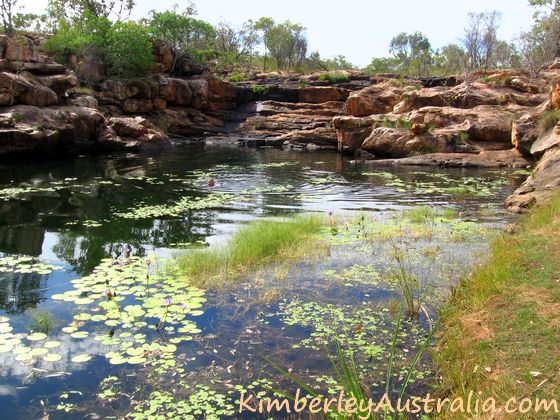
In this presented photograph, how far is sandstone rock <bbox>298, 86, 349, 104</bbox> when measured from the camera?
43.3 m

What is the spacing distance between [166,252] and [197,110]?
118 feet

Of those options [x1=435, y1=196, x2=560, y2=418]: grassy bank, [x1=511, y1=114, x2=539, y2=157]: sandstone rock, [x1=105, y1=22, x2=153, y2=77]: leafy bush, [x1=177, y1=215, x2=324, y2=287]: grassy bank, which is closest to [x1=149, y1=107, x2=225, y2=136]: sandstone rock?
[x1=105, y1=22, x2=153, y2=77]: leafy bush

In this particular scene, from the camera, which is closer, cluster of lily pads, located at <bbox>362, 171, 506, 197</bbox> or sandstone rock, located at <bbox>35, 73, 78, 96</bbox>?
cluster of lily pads, located at <bbox>362, 171, 506, 197</bbox>

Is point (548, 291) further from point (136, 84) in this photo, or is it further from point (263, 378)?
point (136, 84)

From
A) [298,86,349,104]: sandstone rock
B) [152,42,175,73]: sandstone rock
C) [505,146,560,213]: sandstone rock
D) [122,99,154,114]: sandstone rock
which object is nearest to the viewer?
[505,146,560,213]: sandstone rock

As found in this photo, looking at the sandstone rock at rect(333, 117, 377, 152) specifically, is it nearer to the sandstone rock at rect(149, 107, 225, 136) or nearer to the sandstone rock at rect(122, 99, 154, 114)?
the sandstone rock at rect(149, 107, 225, 136)

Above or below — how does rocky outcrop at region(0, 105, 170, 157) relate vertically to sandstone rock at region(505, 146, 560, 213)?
above

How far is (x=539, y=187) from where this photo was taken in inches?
466

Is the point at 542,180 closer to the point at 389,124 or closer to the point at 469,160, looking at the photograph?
the point at 469,160

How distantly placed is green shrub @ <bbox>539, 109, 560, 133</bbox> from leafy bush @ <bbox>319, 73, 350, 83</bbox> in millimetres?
27944

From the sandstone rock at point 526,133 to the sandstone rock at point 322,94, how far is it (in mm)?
23034

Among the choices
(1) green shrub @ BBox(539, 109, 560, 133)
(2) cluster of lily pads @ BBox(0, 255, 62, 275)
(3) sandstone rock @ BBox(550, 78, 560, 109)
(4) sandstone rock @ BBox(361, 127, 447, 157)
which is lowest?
(2) cluster of lily pads @ BBox(0, 255, 62, 275)

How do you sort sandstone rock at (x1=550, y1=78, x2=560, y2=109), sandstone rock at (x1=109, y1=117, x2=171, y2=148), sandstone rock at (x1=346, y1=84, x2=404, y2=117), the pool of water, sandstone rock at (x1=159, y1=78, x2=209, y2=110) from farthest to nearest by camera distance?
1. sandstone rock at (x1=159, y1=78, x2=209, y2=110)
2. sandstone rock at (x1=346, y1=84, x2=404, y2=117)
3. sandstone rock at (x1=109, y1=117, x2=171, y2=148)
4. sandstone rock at (x1=550, y1=78, x2=560, y2=109)
5. the pool of water

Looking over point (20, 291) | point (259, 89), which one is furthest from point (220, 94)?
point (20, 291)
